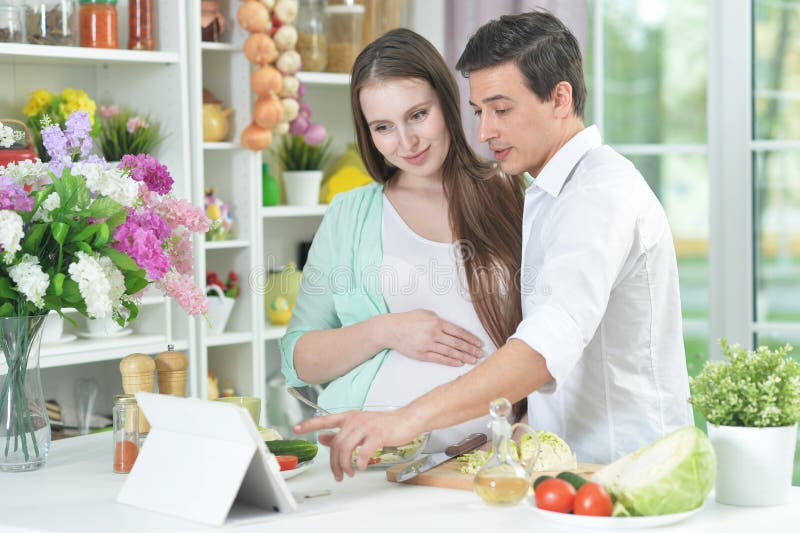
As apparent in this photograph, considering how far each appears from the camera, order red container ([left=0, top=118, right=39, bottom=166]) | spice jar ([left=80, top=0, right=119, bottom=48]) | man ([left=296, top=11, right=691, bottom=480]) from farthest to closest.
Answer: spice jar ([left=80, top=0, right=119, bottom=48]) → red container ([left=0, top=118, right=39, bottom=166]) → man ([left=296, top=11, right=691, bottom=480])

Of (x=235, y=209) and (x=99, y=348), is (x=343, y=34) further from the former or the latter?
(x=99, y=348)

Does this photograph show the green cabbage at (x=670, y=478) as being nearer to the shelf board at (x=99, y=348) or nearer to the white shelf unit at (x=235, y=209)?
the shelf board at (x=99, y=348)

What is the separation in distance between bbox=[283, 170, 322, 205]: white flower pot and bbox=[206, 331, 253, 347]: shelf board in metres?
0.49

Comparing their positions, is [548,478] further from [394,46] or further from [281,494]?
[394,46]

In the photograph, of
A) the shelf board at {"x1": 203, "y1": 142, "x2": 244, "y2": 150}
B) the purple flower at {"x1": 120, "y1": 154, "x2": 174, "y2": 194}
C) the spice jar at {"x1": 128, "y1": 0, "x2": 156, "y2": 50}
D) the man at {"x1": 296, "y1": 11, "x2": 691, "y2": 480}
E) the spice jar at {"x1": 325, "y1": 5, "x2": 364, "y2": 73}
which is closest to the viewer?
the man at {"x1": 296, "y1": 11, "x2": 691, "y2": 480}

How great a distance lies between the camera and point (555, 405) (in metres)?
1.75

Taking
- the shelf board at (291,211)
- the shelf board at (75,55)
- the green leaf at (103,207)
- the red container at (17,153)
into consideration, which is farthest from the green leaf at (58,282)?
the shelf board at (291,211)

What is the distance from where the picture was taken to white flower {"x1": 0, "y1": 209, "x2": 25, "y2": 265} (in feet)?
4.90

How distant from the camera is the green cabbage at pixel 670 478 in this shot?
127 cm

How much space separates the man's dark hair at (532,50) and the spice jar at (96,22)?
1.50m

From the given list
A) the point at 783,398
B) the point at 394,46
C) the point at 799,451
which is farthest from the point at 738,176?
the point at 783,398

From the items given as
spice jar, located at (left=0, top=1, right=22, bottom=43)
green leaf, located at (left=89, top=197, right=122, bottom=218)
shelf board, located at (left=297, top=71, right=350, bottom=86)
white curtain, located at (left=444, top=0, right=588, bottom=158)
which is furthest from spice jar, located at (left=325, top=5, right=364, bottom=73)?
green leaf, located at (left=89, top=197, right=122, bottom=218)

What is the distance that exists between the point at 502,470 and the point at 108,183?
29.2 inches

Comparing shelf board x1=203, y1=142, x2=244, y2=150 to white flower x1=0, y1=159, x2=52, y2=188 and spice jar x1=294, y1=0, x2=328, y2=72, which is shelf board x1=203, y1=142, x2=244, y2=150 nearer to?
spice jar x1=294, y1=0, x2=328, y2=72
